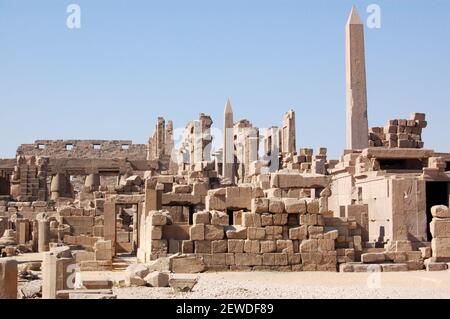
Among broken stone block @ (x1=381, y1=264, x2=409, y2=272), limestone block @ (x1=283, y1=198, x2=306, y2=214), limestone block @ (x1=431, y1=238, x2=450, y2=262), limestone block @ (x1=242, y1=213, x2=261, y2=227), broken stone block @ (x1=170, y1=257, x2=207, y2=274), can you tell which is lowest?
broken stone block @ (x1=381, y1=264, x2=409, y2=272)

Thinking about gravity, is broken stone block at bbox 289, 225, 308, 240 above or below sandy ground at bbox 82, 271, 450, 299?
above

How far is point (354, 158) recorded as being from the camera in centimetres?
2188

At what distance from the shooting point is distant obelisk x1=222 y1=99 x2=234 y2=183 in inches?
1495

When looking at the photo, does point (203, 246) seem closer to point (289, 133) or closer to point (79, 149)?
point (289, 133)

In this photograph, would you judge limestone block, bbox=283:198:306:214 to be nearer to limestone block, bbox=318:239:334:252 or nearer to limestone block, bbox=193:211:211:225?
limestone block, bbox=318:239:334:252

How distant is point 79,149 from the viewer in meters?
47.7

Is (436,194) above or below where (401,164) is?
below

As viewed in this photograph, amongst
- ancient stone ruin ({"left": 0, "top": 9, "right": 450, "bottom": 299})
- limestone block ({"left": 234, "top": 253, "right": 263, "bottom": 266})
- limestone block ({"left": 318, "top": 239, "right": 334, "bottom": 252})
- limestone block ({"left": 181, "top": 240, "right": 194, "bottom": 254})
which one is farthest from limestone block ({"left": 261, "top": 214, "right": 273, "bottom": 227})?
limestone block ({"left": 181, "top": 240, "right": 194, "bottom": 254})

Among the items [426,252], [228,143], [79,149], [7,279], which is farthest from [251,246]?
[79,149]

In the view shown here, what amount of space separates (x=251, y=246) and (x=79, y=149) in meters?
33.8

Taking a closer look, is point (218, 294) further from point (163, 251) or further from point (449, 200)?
point (449, 200)

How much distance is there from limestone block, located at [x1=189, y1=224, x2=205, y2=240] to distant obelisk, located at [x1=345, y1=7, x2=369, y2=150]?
1163cm

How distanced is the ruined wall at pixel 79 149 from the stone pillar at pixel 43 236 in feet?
78.5
